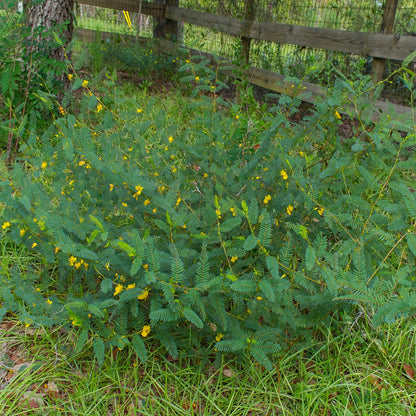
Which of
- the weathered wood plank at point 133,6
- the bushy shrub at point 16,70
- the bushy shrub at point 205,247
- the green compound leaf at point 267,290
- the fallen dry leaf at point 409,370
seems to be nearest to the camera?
the green compound leaf at point 267,290

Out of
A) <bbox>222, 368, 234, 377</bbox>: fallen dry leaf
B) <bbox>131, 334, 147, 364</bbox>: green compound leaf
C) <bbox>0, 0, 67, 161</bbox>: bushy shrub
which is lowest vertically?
<bbox>222, 368, 234, 377</bbox>: fallen dry leaf

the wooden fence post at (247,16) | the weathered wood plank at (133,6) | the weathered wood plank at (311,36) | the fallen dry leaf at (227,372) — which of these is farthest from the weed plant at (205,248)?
the weathered wood plank at (133,6)

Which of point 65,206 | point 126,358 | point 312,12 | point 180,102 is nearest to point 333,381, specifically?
point 126,358

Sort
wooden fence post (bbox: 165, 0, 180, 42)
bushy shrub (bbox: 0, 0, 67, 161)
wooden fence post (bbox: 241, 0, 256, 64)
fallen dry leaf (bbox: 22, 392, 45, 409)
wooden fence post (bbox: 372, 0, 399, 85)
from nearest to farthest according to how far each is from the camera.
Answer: fallen dry leaf (bbox: 22, 392, 45, 409) → bushy shrub (bbox: 0, 0, 67, 161) → wooden fence post (bbox: 372, 0, 399, 85) → wooden fence post (bbox: 241, 0, 256, 64) → wooden fence post (bbox: 165, 0, 180, 42)

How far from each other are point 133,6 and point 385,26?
14.2 ft

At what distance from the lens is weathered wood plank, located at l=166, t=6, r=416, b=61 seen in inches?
163

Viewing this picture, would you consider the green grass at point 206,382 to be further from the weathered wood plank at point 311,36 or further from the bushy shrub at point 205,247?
the weathered wood plank at point 311,36

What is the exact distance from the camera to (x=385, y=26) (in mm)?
4258

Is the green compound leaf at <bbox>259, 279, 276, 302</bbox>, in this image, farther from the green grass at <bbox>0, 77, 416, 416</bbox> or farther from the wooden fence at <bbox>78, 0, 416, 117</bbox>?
the wooden fence at <bbox>78, 0, 416, 117</bbox>

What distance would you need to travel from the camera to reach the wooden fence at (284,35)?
13.8 ft

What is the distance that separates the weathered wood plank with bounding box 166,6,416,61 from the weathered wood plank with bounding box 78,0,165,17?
0.35 metres

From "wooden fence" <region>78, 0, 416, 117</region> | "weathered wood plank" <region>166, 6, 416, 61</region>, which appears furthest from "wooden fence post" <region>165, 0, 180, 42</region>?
"weathered wood plank" <region>166, 6, 416, 61</region>

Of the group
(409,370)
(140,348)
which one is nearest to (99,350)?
(140,348)

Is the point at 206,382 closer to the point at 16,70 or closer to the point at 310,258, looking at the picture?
the point at 310,258
